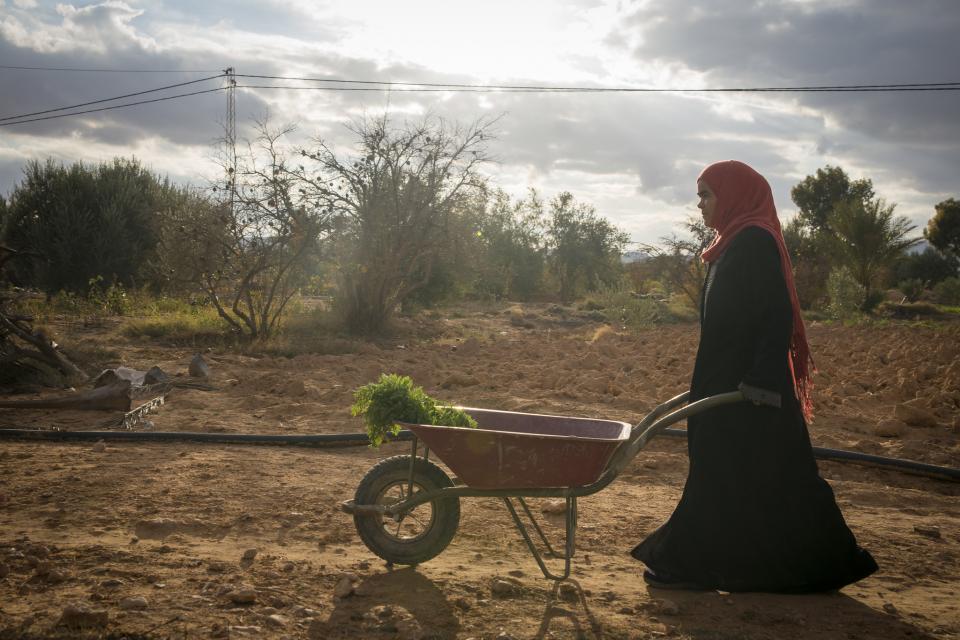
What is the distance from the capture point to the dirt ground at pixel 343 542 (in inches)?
115

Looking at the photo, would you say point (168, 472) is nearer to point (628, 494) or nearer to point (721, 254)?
point (628, 494)

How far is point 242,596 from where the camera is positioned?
299 centimetres

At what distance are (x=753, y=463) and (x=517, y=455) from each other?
3.26 feet

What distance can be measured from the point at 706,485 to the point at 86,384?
7.07 m

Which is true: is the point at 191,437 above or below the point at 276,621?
above

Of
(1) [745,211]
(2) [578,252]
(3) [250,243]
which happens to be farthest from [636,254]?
(1) [745,211]

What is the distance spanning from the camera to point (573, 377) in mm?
9438

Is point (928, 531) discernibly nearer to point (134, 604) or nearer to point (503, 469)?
point (503, 469)

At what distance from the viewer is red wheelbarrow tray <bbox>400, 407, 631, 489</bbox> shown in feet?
10.2


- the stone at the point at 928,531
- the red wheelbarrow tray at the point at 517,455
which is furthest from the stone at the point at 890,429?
the red wheelbarrow tray at the point at 517,455

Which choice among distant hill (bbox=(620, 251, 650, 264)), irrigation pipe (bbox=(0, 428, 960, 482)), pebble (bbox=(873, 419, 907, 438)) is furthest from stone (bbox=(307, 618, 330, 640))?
distant hill (bbox=(620, 251, 650, 264))

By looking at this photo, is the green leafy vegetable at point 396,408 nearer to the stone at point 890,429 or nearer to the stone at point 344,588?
the stone at point 344,588

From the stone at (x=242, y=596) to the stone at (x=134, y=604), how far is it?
0.97 ft

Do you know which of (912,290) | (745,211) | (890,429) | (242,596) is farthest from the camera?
(912,290)
